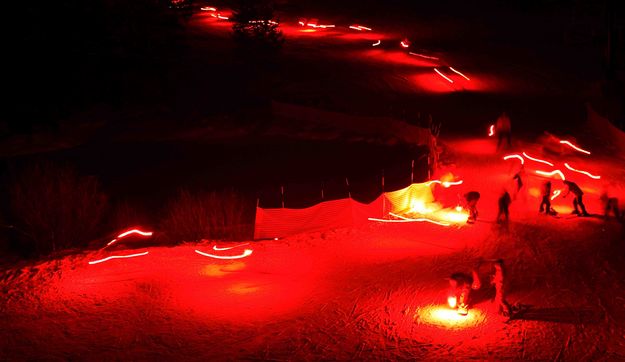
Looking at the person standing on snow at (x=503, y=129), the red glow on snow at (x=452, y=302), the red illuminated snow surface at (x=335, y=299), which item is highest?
the person standing on snow at (x=503, y=129)

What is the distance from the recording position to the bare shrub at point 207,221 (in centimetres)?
2091

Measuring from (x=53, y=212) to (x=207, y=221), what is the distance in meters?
4.92

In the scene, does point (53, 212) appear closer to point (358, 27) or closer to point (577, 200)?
point (577, 200)

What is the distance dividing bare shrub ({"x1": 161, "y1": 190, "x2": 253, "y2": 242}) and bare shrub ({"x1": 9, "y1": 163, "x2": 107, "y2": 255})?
2473 millimetres

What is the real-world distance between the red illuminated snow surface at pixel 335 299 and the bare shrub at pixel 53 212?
314 centimetres

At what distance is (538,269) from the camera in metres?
16.8

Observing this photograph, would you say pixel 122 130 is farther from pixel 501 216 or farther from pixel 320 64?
pixel 501 216

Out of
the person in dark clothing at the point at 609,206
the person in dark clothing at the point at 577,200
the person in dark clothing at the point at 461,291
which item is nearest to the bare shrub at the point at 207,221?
the person in dark clothing at the point at 461,291

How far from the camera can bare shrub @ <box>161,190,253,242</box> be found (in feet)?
68.6

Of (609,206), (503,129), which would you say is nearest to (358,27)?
(503,129)

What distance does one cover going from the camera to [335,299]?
15367mm

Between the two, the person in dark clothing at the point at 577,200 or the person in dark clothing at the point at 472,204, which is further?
the person in dark clothing at the point at 577,200

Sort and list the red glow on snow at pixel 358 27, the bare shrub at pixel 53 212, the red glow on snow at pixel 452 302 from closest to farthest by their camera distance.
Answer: the red glow on snow at pixel 452 302 < the bare shrub at pixel 53 212 < the red glow on snow at pixel 358 27

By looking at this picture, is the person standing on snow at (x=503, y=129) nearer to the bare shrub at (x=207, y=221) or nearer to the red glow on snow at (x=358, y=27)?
the bare shrub at (x=207, y=221)
